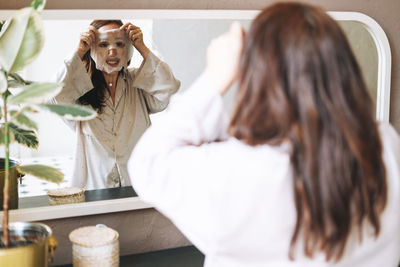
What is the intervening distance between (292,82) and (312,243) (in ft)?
0.84

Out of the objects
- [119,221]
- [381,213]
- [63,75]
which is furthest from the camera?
[119,221]

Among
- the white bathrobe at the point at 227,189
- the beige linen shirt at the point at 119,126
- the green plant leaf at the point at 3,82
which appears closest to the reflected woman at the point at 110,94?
the beige linen shirt at the point at 119,126

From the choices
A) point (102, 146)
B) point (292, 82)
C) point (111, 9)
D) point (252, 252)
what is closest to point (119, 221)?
point (102, 146)

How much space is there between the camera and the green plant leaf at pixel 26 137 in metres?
1.23

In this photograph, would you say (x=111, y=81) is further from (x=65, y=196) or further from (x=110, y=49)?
(x=65, y=196)

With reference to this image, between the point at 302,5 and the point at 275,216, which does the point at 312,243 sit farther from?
the point at 302,5

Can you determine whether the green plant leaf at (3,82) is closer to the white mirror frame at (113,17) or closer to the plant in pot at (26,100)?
the plant in pot at (26,100)

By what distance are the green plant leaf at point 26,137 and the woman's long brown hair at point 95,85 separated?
166 mm

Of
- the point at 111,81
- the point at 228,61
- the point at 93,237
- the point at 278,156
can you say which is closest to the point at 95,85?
the point at 111,81

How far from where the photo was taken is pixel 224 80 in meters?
0.74

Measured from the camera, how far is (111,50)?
1.34 m

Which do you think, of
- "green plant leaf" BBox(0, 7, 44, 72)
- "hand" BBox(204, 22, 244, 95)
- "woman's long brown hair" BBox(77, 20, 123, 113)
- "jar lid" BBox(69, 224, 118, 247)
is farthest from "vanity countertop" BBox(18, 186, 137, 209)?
"hand" BBox(204, 22, 244, 95)

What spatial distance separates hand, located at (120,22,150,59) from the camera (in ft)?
4.37

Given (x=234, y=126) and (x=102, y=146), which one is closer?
(x=234, y=126)
